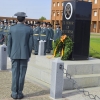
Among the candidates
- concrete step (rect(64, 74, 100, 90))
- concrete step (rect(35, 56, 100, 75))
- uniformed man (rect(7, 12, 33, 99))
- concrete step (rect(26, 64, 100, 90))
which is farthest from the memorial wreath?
uniformed man (rect(7, 12, 33, 99))

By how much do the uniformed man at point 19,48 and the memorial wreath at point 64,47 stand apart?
109 inches

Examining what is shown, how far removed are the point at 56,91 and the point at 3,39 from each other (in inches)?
580

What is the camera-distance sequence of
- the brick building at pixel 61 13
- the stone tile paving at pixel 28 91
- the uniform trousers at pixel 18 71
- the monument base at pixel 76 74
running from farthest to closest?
the brick building at pixel 61 13
the monument base at pixel 76 74
the stone tile paving at pixel 28 91
the uniform trousers at pixel 18 71

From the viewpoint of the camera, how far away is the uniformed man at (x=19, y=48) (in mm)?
6242

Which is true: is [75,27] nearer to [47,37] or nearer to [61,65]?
[61,65]

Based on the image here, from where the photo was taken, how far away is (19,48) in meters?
6.27

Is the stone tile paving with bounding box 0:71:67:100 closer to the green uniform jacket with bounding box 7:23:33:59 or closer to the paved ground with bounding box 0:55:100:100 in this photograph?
the paved ground with bounding box 0:55:100:100

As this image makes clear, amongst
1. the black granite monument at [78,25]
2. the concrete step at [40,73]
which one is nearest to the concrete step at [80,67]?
the concrete step at [40,73]

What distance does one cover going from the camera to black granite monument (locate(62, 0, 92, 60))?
909cm

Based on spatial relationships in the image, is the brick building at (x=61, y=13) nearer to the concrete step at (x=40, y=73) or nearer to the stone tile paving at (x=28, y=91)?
the concrete step at (x=40, y=73)

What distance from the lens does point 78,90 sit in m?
7.57

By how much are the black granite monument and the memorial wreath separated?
0.26 m

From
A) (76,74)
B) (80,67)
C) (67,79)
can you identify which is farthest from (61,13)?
(67,79)

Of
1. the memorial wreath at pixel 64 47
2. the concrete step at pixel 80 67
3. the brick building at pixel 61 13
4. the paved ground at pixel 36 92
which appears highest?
the brick building at pixel 61 13
